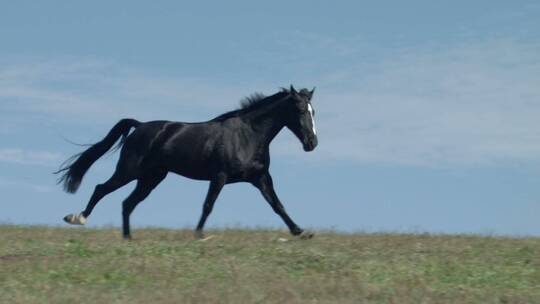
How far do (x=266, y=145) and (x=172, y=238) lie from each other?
198 centimetres

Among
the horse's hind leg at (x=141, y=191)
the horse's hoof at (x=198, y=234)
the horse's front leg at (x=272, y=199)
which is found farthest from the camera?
the horse's hind leg at (x=141, y=191)

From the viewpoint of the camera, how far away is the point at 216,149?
17000 mm

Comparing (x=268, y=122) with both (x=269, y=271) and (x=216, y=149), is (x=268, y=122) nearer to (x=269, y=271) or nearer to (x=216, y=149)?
(x=216, y=149)

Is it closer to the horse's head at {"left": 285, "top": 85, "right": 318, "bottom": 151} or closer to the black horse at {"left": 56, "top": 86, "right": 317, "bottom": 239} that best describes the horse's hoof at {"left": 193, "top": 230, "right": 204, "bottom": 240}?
the black horse at {"left": 56, "top": 86, "right": 317, "bottom": 239}

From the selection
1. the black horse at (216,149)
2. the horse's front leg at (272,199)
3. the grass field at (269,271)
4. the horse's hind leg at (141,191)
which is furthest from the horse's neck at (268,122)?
the grass field at (269,271)

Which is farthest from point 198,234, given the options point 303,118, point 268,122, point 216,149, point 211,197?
point 303,118

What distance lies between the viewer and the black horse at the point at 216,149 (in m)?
17.0

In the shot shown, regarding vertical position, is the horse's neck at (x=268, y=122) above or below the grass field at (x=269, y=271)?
above

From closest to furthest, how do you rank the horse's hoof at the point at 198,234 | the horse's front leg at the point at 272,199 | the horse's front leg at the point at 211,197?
the horse's hoof at the point at 198,234
the horse's front leg at the point at 211,197
the horse's front leg at the point at 272,199

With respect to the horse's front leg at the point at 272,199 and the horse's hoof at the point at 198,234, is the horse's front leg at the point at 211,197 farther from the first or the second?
the horse's front leg at the point at 272,199

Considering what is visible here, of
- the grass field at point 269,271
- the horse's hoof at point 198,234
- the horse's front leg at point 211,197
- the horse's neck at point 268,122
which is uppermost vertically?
the horse's neck at point 268,122

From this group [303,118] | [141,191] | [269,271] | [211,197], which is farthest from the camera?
[141,191]

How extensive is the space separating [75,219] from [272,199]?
2951mm

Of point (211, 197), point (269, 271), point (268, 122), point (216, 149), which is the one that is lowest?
point (269, 271)
